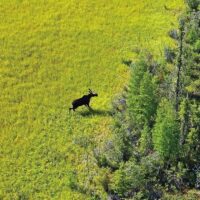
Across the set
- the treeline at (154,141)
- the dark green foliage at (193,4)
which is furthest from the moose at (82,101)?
the dark green foliage at (193,4)

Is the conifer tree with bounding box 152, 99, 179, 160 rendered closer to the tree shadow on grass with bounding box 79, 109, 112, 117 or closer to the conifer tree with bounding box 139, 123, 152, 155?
the conifer tree with bounding box 139, 123, 152, 155

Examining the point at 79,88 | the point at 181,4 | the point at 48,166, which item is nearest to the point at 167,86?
the point at 79,88

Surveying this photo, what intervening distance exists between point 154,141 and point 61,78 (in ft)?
46.0

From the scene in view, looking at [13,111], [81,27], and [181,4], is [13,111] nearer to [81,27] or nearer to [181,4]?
[81,27]

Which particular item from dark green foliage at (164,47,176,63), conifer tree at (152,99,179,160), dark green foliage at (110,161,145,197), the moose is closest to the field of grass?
the moose

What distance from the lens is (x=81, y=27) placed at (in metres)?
58.8

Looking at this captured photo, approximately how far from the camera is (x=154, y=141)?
42.3 m

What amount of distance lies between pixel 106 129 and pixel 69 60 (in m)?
10.3

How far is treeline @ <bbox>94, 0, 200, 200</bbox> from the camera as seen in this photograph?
134ft

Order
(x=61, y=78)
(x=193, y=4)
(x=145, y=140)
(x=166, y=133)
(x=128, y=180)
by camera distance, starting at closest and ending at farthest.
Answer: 1. (x=128, y=180)
2. (x=166, y=133)
3. (x=145, y=140)
4. (x=61, y=78)
5. (x=193, y=4)

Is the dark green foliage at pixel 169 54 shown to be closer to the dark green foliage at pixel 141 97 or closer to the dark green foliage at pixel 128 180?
the dark green foliage at pixel 141 97

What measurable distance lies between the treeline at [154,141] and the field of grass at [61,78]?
5.98ft

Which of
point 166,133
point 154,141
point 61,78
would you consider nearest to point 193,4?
point 61,78

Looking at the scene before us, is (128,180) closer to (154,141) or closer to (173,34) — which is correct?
(154,141)
